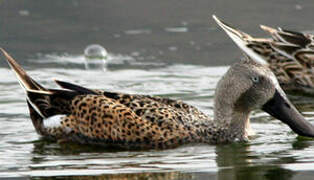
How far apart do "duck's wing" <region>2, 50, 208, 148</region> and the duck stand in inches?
113

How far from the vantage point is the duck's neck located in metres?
9.87

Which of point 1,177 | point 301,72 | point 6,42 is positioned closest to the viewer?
point 1,177

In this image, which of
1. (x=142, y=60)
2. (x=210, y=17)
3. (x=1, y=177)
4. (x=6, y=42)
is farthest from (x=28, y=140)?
(x=210, y=17)

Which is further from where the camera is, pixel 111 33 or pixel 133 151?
pixel 111 33

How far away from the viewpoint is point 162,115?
9.65 m

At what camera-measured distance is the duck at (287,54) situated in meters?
12.5

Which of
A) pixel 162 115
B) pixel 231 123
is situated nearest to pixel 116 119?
pixel 162 115

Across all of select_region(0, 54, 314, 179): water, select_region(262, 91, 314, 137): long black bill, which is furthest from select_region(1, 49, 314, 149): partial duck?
select_region(0, 54, 314, 179): water

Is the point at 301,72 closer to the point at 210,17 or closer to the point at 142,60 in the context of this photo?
the point at 142,60

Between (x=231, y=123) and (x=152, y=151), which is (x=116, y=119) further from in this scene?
(x=231, y=123)

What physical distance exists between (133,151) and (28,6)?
24.2 ft

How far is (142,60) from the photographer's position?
13578 millimetres

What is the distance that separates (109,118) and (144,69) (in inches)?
134

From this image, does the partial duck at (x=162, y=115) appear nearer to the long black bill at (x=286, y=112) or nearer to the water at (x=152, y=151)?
the long black bill at (x=286, y=112)
